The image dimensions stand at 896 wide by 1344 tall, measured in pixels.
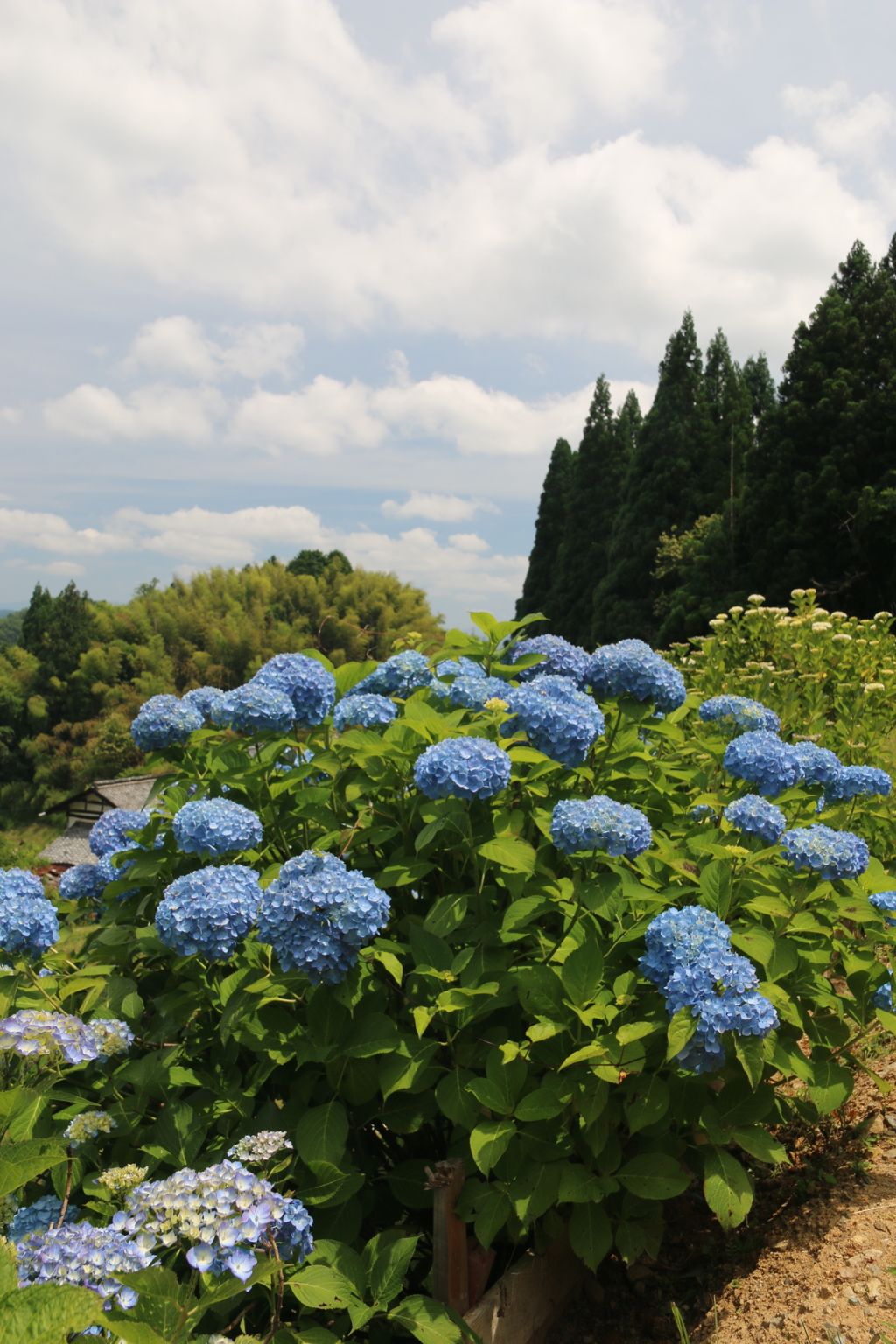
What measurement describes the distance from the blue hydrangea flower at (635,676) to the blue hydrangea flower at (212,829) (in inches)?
42.1

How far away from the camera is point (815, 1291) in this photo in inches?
79.0

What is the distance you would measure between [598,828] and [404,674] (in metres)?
1.03

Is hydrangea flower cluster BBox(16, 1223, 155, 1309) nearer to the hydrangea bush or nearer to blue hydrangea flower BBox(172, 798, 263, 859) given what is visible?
the hydrangea bush

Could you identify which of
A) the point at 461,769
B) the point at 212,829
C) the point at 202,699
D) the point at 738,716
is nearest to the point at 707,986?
the point at 461,769

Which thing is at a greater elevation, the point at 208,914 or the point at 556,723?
the point at 556,723

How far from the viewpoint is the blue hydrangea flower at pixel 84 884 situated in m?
2.84

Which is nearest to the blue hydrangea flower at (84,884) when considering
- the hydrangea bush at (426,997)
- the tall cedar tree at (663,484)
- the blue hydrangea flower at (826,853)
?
the hydrangea bush at (426,997)

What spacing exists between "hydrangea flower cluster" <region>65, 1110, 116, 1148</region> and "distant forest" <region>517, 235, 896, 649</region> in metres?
16.6

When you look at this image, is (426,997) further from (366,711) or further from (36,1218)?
(36,1218)

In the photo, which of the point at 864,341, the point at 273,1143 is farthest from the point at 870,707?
the point at 864,341

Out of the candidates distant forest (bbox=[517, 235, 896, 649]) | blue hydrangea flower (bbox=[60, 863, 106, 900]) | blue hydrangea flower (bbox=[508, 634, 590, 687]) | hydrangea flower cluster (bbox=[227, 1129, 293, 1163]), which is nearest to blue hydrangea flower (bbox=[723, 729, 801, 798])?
blue hydrangea flower (bbox=[508, 634, 590, 687])

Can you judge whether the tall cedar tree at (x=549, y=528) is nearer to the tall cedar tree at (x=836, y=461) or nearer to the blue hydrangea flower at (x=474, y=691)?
the tall cedar tree at (x=836, y=461)

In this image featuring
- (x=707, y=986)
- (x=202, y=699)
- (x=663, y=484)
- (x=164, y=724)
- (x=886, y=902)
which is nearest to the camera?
(x=707, y=986)

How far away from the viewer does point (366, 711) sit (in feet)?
7.79
